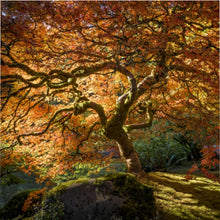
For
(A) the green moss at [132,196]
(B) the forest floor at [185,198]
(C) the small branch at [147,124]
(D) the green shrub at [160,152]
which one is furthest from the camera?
(D) the green shrub at [160,152]

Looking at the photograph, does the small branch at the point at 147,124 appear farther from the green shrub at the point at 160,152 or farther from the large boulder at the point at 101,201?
the green shrub at the point at 160,152

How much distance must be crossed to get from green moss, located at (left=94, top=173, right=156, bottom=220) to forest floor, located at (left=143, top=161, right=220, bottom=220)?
31 centimetres

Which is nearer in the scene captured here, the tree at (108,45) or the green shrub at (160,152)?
the tree at (108,45)

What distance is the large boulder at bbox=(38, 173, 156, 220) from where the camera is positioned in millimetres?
2736

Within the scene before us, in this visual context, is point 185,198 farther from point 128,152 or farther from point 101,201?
point 101,201

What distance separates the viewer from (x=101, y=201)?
2.88 metres

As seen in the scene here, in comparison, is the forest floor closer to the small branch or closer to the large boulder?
the large boulder

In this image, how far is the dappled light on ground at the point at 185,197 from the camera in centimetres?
304

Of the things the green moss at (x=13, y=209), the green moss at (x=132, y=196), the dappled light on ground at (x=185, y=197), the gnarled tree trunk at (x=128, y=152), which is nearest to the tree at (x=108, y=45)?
the gnarled tree trunk at (x=128, y=152)

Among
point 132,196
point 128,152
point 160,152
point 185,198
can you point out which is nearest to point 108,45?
point 128,152

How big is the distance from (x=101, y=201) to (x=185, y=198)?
78.2 inches

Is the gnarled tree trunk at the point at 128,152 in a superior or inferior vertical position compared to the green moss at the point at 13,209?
superior

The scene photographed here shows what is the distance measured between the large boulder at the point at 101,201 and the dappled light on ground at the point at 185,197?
0.47m

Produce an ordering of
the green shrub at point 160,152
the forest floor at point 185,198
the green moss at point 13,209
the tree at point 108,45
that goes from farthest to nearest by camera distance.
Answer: the green shrub at point 160,152 → the green moss at point 13,209 → the tree at point 108,45 → the forest floor at point 185,198
